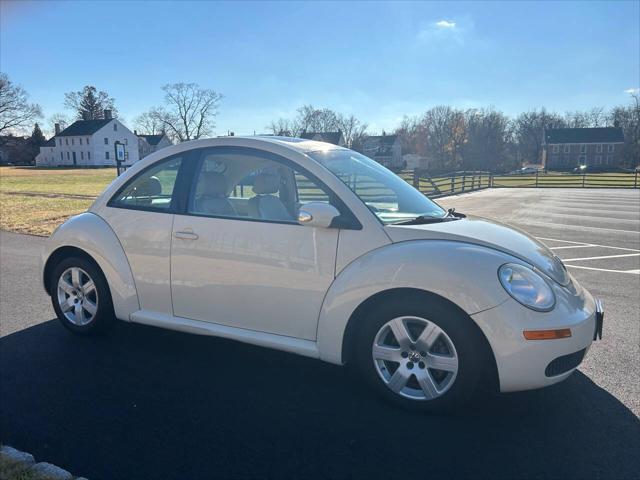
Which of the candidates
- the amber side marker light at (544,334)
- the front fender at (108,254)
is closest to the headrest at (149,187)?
the front fender at (108,254)

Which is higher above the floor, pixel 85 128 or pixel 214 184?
pixel 85 128

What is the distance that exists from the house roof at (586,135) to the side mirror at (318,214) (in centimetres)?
9910

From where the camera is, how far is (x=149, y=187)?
13.1ft

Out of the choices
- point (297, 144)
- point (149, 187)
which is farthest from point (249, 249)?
point (149, 187)

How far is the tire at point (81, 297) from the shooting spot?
4.11 metres

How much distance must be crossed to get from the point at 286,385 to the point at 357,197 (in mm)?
1403

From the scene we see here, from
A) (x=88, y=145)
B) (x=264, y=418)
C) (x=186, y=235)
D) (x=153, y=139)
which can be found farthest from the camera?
(x=153, y=139)

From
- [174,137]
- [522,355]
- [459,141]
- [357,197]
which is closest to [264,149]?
[357,197]

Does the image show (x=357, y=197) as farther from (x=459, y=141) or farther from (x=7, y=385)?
(x=459, y=141)

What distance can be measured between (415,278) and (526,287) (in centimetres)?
63

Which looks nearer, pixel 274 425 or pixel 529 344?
pixel 529 344

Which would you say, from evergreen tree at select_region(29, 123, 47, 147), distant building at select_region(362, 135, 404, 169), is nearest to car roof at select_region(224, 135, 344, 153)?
distant building at select_region(362, 135, 404, 169)

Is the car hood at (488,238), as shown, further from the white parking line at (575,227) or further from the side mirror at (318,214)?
the white parking line at (575,227)

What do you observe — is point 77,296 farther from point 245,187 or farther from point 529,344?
point 529,344
